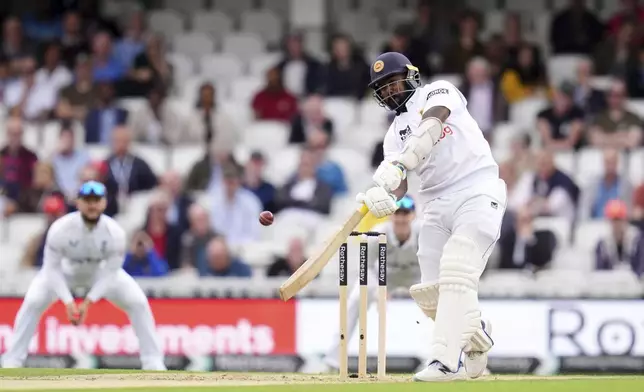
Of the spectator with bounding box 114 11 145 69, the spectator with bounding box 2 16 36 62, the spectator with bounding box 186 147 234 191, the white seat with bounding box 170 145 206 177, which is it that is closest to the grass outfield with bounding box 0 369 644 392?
the spectator with bounding box 186 147 234 191

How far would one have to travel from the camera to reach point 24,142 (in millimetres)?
16844

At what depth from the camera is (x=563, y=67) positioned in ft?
56.8

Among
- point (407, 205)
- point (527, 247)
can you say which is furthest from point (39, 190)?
point (527, 247)

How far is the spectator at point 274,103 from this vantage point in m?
17.0

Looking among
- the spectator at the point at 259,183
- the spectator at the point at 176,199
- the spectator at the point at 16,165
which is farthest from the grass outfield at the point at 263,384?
the spectator at the point at 16,165

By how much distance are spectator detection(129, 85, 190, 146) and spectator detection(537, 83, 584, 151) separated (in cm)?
362

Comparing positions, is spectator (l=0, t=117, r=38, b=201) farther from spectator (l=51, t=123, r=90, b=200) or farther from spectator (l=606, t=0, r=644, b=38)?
spectator (l=606, t=0, r=644, b=38)

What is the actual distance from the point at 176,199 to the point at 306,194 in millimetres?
1292

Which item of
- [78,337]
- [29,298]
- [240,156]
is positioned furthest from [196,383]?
[240,156]

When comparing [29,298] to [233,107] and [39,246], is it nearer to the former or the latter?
[39,246]

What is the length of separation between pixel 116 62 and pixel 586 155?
5.49 m

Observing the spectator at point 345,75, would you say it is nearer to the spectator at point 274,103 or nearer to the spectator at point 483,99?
the spectator at point 274,103

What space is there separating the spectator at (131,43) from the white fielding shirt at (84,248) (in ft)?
15.7

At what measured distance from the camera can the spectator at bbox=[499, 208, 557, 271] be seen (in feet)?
47.9
